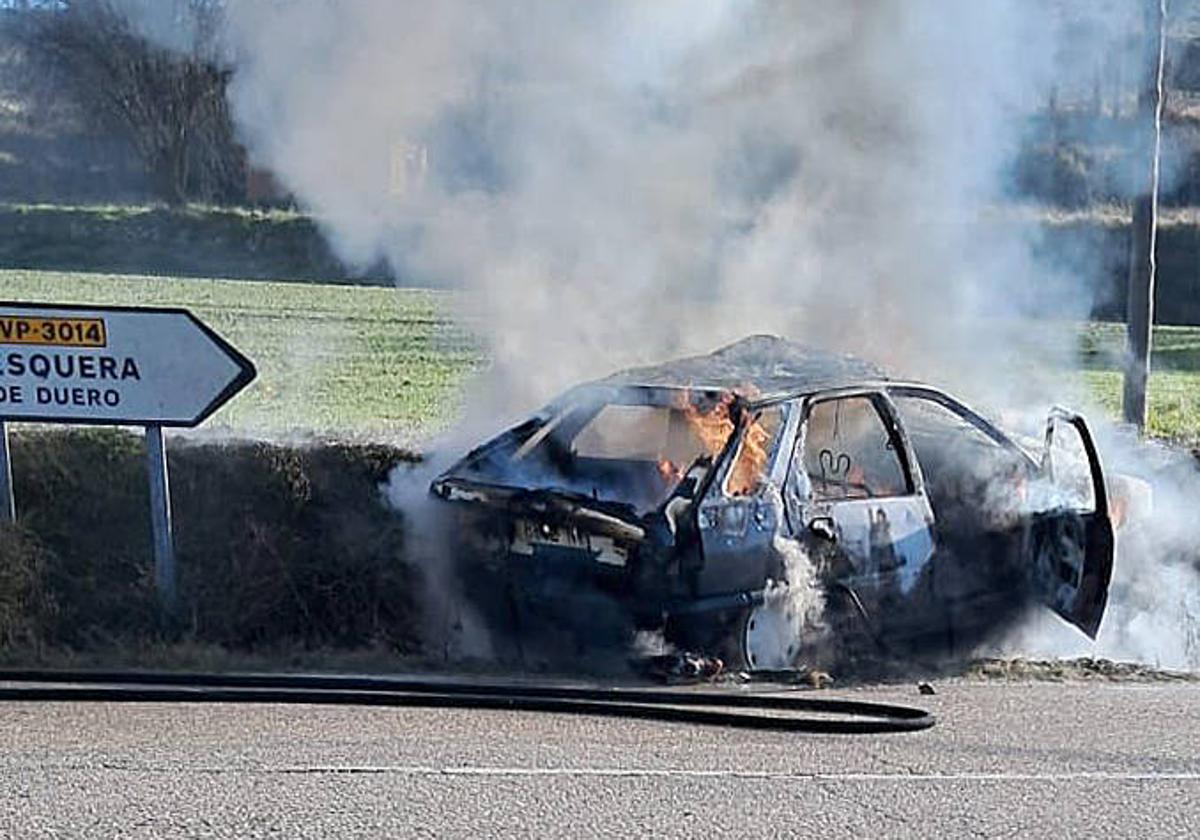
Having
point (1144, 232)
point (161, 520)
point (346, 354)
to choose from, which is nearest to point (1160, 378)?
point (1144, 232)

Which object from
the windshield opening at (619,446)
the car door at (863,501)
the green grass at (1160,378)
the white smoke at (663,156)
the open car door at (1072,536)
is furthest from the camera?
the green grass at (1160,378)

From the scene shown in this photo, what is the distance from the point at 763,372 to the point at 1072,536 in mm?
1803

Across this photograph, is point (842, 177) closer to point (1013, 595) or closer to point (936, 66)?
point (936, 66)

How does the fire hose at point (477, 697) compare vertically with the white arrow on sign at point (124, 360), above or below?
below

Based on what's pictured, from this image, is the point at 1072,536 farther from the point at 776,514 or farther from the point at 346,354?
the point at 346,354

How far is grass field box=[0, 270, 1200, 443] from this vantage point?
12516mm

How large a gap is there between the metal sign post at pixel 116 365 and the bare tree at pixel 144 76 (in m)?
2.21

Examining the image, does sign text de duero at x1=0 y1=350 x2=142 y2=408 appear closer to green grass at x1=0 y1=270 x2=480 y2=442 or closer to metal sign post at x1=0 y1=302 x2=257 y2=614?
metal sign post at x1=0 y1=302 x2=257 y2=614

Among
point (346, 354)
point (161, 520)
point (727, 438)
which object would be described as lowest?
point (161, 520)

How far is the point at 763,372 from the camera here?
9086mm

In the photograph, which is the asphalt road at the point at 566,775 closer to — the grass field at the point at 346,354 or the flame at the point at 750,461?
the flame at the point at 750,461

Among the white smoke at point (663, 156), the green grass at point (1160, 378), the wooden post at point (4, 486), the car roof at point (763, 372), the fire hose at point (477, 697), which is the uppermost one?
the white smoke at point (663, 156)

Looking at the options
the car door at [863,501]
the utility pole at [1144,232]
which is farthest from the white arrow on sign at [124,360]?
the utility pole at [1144,232]

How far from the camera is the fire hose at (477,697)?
279 inches
